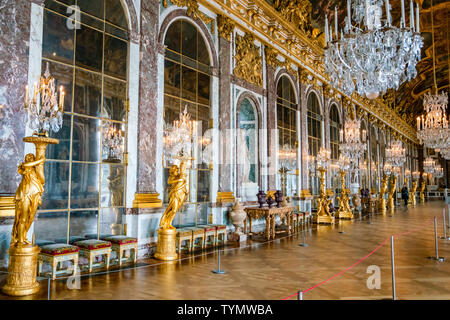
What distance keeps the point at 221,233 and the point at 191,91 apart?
3.57 metres

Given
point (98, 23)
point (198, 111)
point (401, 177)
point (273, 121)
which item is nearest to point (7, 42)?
point (98, 23)

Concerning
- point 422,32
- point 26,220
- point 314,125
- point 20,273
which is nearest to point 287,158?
point 314,125

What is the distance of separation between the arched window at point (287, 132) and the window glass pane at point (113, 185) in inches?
256

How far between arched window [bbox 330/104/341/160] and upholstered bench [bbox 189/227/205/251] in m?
11.5

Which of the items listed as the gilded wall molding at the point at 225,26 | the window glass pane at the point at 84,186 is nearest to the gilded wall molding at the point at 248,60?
the gilded wall molding at the point at 225,26

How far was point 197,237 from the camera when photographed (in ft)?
24.9

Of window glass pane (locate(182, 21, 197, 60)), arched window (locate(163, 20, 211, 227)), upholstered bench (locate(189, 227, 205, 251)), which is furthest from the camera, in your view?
window glass pane (locate(182, 21, 197, 60))

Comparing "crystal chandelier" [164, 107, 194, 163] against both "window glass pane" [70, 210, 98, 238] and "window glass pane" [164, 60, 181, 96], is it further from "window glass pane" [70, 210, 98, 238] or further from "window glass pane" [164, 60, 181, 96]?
"window glass pane" [70, 210, 98, 238]

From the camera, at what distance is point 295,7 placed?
12.8 m

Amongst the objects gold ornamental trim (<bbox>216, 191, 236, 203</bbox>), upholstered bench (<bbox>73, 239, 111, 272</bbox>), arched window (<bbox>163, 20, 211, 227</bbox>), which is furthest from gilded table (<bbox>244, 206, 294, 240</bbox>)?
upholstered bench (<bbox>73, 239, 111, 272</bbox>)

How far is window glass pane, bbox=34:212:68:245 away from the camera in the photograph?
5586 mm

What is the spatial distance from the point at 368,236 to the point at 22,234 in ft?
27.7

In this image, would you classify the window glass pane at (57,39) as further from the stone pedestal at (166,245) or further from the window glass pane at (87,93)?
the stone pedestal at (166,245)

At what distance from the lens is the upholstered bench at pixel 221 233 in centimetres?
814
